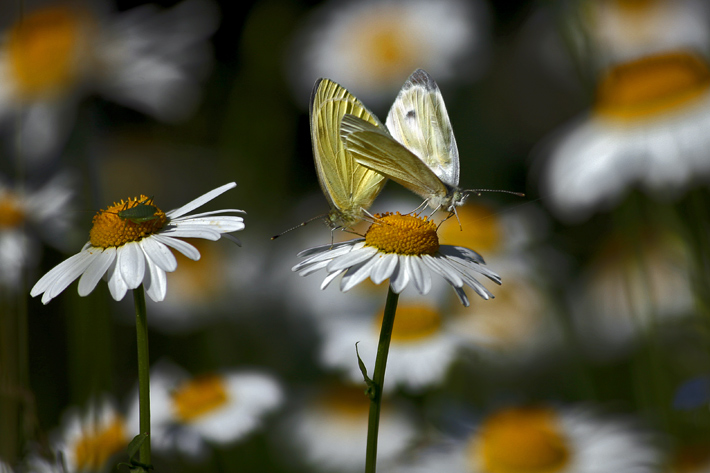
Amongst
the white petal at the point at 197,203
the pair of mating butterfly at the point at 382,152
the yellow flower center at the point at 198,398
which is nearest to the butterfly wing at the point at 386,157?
the pair of mating butterfly at the point at 382,152

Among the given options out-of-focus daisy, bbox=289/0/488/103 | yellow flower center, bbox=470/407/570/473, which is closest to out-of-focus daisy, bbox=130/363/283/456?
yellow flower center, bbox=470/407/570/473

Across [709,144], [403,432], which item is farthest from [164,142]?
[709,144]

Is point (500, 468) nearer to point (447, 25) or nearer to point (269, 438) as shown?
point (269, 438)

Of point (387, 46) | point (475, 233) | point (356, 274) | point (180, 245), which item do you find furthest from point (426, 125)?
point (387, 46)

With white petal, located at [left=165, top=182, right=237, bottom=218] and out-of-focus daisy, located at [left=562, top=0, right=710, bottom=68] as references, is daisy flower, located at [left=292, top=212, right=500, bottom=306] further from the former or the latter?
out-of-focus daisy, located at [left=562, top=0, right=710, bottom=68]

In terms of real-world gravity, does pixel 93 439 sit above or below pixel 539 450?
below

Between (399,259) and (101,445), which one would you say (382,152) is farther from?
(101,445)
